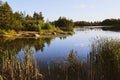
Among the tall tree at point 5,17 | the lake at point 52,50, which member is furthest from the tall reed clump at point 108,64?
the tall tree at point 5,17

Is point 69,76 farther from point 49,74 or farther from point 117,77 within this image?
point 117,77

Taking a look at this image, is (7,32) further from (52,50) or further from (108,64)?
(108,64)

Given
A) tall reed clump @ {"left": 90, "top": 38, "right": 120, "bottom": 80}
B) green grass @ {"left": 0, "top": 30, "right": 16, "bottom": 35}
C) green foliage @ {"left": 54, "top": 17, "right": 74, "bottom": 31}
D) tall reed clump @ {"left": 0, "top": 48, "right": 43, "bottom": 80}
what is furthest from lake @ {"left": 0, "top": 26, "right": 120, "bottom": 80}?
green foliage @ {"left": 54, "top": 17, "right": 74, "bottom": 31}

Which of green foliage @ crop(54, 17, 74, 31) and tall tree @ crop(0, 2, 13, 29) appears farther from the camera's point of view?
green foliage @ crop(54, 17, 74, 31)

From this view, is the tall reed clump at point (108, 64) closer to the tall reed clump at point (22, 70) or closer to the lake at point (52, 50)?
the lake at point (52, 50)

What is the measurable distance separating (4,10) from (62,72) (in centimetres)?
3221

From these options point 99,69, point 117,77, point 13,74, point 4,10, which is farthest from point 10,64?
point 4,10

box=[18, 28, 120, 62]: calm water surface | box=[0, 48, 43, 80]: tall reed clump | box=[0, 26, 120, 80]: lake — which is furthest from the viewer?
box=[18, 28, 120, 62]: calm water surface

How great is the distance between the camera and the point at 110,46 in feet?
32.2

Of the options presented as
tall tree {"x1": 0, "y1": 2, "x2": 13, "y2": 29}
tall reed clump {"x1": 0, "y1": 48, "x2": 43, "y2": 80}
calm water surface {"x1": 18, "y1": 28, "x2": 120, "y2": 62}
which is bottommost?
calm water surface {"x1": 18, "y1": 28, "x2": 120, "y2": 62}

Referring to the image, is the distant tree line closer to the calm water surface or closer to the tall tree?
the tall tree

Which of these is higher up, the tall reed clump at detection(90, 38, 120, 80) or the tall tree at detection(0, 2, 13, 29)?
the tall tree at detection(0, 2, 13, 29)

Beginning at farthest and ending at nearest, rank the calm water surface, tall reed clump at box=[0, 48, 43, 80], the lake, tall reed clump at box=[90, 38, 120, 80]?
the calm water surface, the lake, tall reed clump at box=[90, 38, 120, 80], tall reed clump at box=[0, 48, 43, 80]

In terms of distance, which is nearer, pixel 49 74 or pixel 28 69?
pixel 28 69
